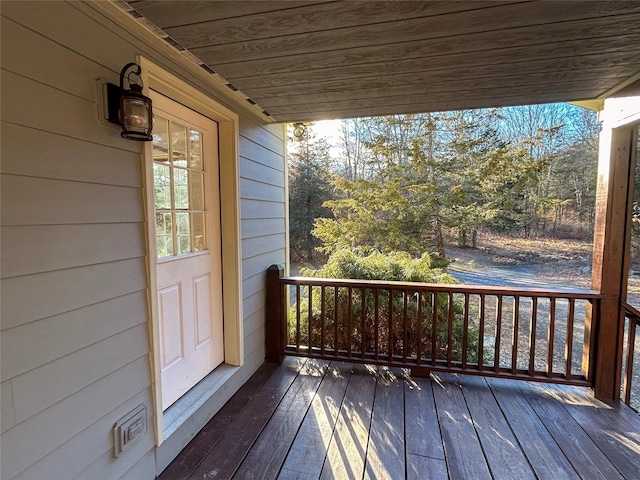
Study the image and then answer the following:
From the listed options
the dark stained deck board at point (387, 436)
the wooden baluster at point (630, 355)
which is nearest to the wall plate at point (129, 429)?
the dark stained deck board at point (387, 436)

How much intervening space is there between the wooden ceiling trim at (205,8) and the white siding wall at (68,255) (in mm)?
190

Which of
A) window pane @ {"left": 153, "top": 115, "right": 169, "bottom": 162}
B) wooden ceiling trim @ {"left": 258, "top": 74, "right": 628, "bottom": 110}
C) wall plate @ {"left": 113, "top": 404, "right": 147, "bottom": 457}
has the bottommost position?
wall plate @ {"left": 113, "top": 404, "right": 147, "bottom": 457}

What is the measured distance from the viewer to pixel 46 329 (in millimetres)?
1037

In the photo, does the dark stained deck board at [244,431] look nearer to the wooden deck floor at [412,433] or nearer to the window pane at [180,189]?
the wooden deck floor at [412,433]

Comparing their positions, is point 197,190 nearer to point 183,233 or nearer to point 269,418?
point 183,233

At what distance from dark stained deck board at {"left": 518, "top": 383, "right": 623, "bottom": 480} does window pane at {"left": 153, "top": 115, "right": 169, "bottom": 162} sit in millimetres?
2762

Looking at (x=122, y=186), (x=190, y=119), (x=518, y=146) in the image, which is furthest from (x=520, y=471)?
(x=518, y=146)

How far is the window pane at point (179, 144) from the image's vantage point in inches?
73.4

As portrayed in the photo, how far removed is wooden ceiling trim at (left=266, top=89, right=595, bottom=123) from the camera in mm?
2100

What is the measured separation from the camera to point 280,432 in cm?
185

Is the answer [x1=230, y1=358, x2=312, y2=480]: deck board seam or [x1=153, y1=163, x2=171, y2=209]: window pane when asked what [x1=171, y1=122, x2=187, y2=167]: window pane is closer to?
[x1=153, y1=163, x2=171, y2=209]: window pane

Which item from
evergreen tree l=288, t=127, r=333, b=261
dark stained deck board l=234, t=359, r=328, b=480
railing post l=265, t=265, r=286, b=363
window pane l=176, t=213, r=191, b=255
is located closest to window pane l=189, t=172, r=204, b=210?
window pane l=176, t=213, r=191, b=255

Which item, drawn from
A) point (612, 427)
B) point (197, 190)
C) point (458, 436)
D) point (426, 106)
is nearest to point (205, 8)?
point (197, 190)

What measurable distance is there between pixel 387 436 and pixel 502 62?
7.08 feet
